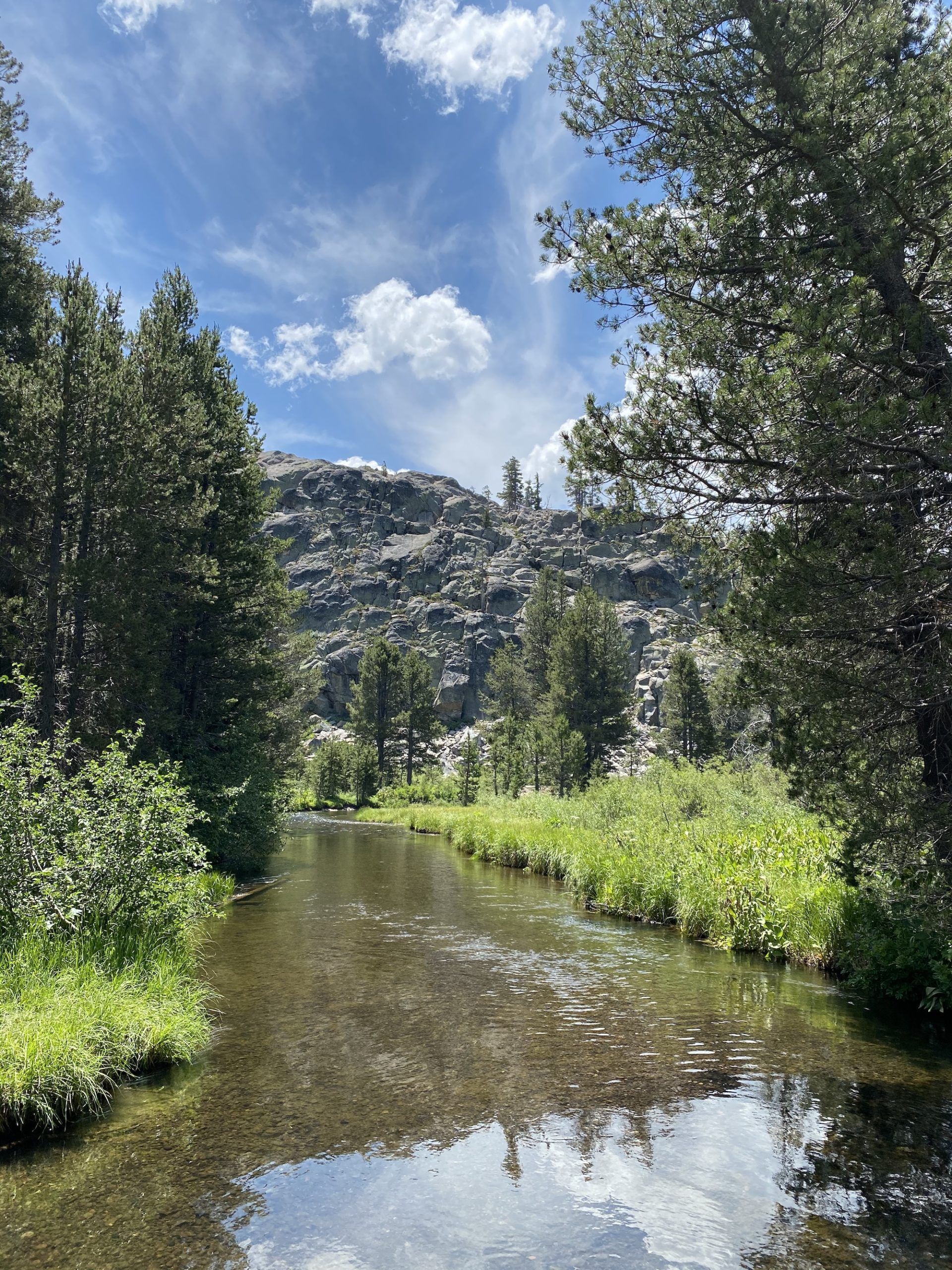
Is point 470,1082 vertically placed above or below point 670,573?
below

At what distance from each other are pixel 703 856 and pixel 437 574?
144m

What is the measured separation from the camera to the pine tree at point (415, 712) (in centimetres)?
7975

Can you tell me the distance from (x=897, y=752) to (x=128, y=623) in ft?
54.2

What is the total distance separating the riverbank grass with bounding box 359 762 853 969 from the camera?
12.6 m

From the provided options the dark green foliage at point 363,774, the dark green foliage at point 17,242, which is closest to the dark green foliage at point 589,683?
the dark green foliage at point 363,774

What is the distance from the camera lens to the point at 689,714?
6875 cm

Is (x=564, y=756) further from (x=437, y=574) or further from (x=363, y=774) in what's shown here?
(x=437, y=574)

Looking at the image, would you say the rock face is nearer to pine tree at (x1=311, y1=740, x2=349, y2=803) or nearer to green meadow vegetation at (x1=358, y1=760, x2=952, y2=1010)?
pine tree at (x1=311, y1=740, x2=349, y2=803)

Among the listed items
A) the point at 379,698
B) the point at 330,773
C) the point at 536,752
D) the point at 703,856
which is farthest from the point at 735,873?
the point at 379,698

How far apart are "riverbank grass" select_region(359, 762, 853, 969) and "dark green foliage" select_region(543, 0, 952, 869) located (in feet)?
9.08

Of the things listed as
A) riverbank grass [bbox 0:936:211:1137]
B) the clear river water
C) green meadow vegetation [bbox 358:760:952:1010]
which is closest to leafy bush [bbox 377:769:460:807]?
green meadow vegetation [bbox 358:760:952:1010]

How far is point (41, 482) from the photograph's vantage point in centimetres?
1770

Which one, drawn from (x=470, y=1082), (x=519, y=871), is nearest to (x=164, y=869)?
(x=470, y=1082)

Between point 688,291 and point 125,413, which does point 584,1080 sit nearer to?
point 688,291
